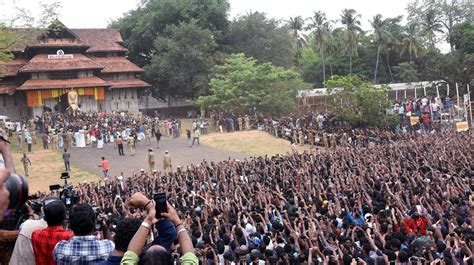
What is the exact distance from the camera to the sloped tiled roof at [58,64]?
36.5 metres

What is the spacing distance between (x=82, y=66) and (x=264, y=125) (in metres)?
14.3

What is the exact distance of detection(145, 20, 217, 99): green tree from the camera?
4116 cm

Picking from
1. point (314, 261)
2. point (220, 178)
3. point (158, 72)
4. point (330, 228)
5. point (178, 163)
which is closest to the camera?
point (314, 261)

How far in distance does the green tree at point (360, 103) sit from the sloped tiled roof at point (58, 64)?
17.6m

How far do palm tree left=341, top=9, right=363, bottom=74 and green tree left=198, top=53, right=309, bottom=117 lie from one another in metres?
12.6

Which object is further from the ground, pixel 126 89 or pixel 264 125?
pixel 126 89

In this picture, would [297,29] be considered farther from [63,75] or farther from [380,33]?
[63,75]

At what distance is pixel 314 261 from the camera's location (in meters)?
7.11

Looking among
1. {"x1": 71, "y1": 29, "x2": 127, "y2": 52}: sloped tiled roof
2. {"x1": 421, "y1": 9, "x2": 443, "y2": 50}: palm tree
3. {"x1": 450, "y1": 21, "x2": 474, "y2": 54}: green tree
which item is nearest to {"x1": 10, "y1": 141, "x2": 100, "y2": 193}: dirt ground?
{"x1": 71, "y1": 29, "x2": 127, "y2": 52}: sloped tiled roof

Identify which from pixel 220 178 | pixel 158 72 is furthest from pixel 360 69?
pixel 220 178

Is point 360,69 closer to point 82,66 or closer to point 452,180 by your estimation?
point 82,66

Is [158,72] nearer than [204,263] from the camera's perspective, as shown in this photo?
No

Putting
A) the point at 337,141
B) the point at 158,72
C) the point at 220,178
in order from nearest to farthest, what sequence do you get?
the point at 220,178
the point at 337,141
the point at 158,72

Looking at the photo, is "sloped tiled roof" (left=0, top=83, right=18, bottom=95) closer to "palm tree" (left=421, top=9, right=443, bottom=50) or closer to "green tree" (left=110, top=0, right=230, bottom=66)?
"green tree" (left=110, top=0, right=230, bottom=66)
